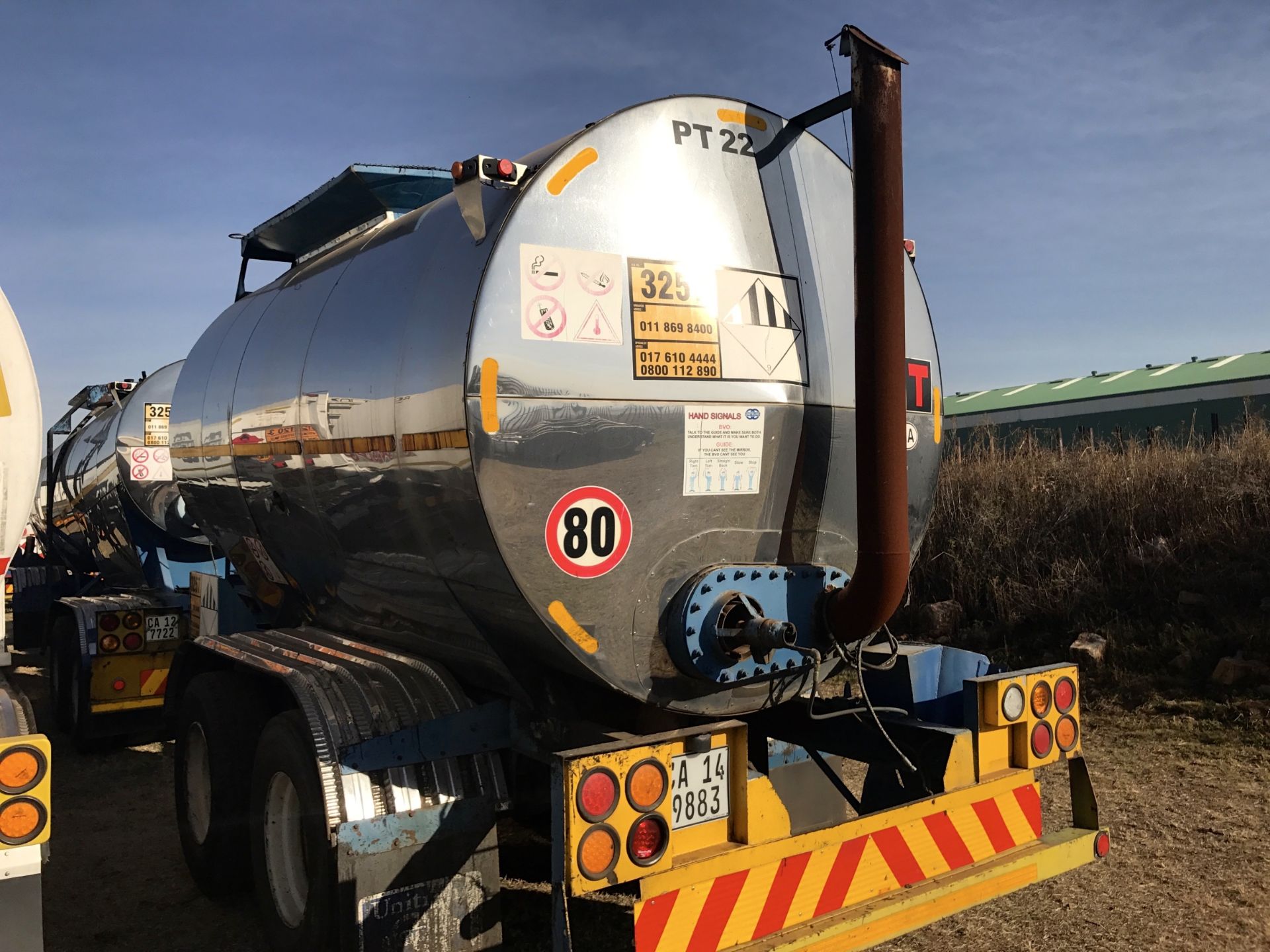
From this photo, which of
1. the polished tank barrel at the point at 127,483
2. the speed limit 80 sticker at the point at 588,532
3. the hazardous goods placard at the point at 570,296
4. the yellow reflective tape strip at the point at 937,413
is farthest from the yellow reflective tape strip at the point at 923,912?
the polished tank barrel at the point at 127,483

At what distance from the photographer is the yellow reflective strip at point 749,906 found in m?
3.01

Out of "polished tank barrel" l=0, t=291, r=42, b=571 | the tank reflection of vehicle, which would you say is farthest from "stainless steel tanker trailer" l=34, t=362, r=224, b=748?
the tank reflection of vehicle

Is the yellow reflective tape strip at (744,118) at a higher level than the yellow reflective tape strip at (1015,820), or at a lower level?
higher

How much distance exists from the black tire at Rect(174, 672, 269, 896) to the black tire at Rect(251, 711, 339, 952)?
0.38 metres

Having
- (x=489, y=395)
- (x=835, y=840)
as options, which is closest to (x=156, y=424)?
(x=489, y=395)

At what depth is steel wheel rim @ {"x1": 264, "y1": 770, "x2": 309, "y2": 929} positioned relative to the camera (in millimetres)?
3955

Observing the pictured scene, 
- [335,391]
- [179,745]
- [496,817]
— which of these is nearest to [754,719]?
[496,817]

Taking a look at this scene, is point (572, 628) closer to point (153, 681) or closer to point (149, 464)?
point (149, 464)

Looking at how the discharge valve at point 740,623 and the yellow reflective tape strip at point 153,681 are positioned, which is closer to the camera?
the discharge valve at point 740,623

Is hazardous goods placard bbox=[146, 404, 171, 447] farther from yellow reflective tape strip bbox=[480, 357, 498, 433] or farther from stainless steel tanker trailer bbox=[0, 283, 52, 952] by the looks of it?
yellow reflective tape strip bbox=[480, 357, 498, 433]

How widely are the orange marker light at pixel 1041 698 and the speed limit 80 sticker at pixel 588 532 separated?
1.70 m

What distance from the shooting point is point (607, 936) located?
14.4ft

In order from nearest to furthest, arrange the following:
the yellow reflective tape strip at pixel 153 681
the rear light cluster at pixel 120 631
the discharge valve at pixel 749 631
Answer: the discharge valve at pixel 749 631
the rear light cluster at pixel 120 631
the yellow reflective tape strip at pixel 153 681

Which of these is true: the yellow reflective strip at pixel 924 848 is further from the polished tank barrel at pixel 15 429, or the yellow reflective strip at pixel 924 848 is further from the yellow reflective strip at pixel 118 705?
the yellow reflective strip at pixel 118 705
